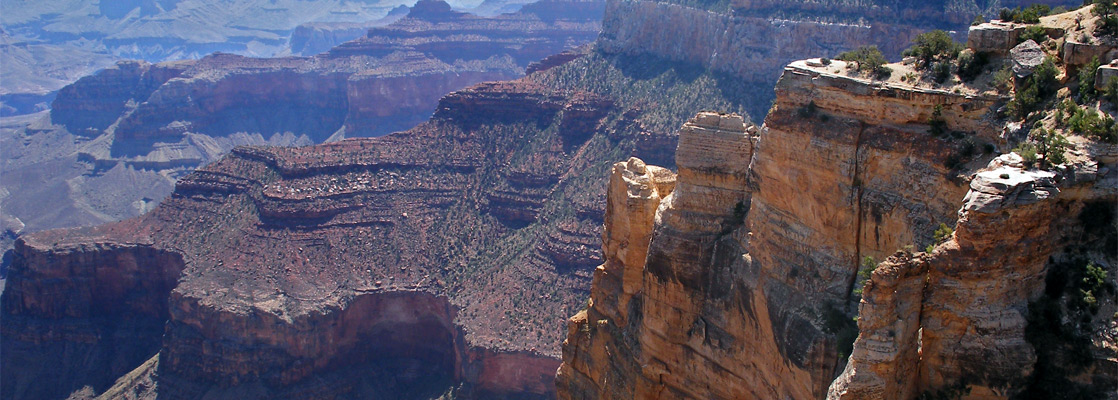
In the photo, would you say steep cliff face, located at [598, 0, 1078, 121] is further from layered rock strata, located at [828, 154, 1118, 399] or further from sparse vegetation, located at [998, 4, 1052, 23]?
layered rock strata, located at [828, 154, 1118, 399]

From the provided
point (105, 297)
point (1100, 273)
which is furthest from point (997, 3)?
point (105, 297)

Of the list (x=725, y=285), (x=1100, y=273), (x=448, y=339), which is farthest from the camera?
(x=448, y=339)

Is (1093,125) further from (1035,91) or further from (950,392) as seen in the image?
(950,392)

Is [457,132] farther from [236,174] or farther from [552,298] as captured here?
[552,298]

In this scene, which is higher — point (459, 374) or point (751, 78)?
point (751, 78)

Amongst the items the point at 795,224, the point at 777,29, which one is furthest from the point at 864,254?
the point at 777,29

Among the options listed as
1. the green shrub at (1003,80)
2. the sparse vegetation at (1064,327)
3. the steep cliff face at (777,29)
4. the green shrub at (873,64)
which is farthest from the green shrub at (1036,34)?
the steep cliff face at (777,29)

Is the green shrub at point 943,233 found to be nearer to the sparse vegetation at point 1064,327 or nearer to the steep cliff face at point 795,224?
the steep cliff face at point 795,224
